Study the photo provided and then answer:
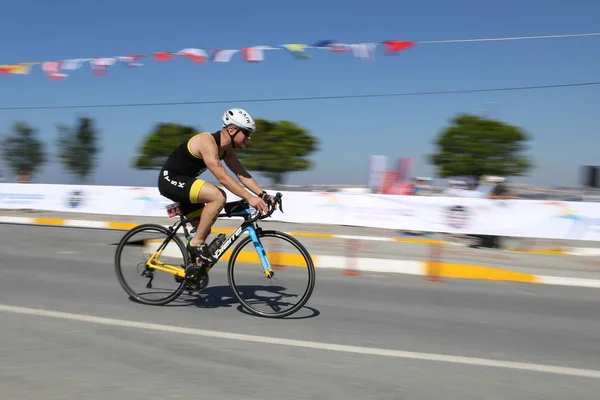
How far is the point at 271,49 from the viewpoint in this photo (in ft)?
57.7

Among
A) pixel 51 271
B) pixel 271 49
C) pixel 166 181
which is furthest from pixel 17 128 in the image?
pixel 166 181

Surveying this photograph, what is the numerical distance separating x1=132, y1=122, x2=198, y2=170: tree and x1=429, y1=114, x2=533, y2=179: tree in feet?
99.8

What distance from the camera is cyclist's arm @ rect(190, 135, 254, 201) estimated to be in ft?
17.1

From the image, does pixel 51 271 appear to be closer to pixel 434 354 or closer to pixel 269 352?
pixel 269 352

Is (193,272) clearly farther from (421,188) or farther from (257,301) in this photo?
(421,188)

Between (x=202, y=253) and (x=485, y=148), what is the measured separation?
6493cm

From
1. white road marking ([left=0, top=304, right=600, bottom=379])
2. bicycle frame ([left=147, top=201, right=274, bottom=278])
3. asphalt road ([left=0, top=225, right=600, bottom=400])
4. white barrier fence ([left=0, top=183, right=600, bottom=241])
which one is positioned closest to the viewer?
asphalt road ([left=0, top=225, right=600, bottom=400])

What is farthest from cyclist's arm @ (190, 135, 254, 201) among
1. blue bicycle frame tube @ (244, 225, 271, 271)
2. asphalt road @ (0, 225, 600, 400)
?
asphalt road @ (0, 225, 600, 400)

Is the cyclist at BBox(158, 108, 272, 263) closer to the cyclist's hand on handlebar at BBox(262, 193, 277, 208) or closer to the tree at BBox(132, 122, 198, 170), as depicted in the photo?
the cyclist's hand on handlebar at BBox(262, 193, 277, 208)

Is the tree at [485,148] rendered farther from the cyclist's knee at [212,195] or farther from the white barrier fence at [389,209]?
the cyclist's knee at [212,195]

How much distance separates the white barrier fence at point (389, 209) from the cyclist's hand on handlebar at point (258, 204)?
9301 millimetres

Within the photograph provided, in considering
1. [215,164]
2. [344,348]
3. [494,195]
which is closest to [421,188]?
[494,195]

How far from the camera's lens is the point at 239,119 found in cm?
533

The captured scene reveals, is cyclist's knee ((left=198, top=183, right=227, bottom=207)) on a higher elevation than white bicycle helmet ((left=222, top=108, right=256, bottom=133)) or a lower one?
lower
